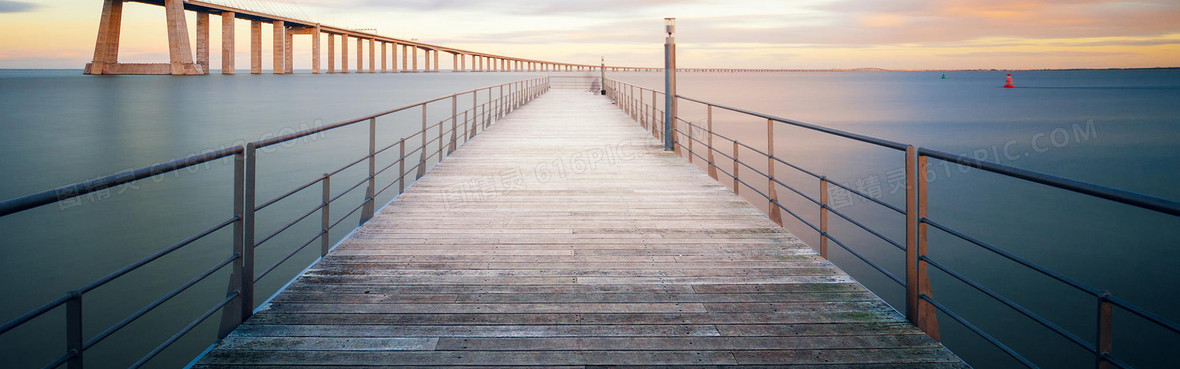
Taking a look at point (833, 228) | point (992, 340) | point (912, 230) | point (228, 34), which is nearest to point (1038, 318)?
point (992, 340)

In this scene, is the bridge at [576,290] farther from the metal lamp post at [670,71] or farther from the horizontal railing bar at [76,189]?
the metal lamp post at [670,71]

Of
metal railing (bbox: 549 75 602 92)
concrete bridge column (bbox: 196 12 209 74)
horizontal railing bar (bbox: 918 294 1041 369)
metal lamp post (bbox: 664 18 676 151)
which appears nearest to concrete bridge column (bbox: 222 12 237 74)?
concrete bridge column (bbox: 196 12 209 74)

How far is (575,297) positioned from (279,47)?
73.8 metres

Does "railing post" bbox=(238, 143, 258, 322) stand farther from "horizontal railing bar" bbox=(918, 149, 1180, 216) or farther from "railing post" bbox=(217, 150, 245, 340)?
"horizontal railing bar" bbox=(918, 149, 1180, 216)

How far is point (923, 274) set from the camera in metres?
2.39

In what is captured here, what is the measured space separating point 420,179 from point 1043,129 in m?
27.6

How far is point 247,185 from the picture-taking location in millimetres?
2502

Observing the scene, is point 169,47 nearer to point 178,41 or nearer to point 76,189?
point 178,41

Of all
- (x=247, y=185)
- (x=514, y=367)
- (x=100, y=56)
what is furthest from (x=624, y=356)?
(x=100, y=56)

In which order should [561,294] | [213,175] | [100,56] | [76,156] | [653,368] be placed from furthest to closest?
[100,56]
[76,156]
[213,175]
[561,294]
[653,368]

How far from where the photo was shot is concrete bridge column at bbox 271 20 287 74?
62719mm

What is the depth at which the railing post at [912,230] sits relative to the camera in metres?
2.40

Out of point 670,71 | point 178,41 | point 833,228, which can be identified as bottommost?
point 833,228

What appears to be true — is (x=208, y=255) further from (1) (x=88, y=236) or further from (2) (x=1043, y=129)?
(2) (x=1043, y=129)
